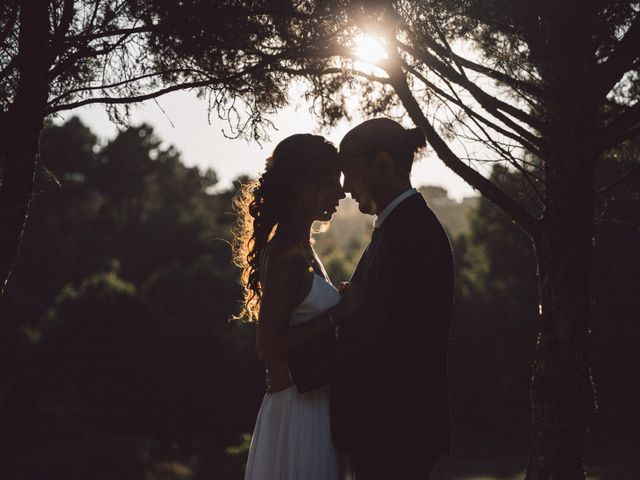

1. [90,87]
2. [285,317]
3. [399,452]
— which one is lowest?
[399,452]

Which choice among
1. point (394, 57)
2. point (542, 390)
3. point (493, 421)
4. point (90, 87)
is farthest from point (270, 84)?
point (493, 421)

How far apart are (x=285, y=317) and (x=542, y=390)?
3.97 metres

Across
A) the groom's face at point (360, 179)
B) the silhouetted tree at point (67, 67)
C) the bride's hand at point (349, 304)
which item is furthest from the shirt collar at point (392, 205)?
the silhouetted tree at point (67, 67)

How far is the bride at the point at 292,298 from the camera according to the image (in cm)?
320

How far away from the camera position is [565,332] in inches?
250

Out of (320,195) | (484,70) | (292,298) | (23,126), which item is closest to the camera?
(292,298)

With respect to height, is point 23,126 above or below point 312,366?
above

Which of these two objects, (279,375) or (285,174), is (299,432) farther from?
(285,174)

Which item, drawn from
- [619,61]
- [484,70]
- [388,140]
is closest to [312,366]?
[388,140]

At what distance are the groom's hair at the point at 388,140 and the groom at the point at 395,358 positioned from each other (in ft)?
0.69

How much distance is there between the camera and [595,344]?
883 inches

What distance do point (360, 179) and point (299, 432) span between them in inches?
47.0

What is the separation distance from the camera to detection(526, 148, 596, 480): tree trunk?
622 centimetres

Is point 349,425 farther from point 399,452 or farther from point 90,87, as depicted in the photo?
point 90,87
